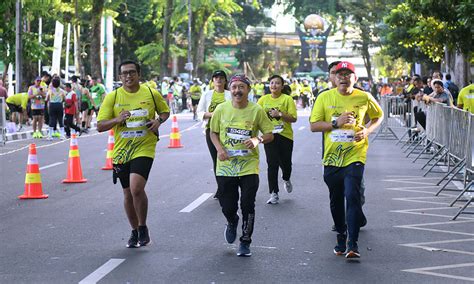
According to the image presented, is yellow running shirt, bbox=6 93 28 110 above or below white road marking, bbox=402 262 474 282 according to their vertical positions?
above

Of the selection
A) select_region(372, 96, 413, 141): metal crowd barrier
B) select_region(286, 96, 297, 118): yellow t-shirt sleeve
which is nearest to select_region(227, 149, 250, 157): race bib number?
select_region(286, 96, 297, 118): yellow t-shirt sleeve

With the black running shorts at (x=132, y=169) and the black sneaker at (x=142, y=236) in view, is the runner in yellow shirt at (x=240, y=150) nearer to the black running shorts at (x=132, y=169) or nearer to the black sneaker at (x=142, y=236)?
the black running shorts at (x=132, y=169)

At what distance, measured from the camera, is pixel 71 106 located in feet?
95.5

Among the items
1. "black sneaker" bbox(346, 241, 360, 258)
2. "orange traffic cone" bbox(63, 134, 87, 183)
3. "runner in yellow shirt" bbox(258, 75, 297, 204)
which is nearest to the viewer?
"black sneaker" bbox(346, 241, 360, 258)

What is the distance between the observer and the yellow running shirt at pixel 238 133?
379 inches

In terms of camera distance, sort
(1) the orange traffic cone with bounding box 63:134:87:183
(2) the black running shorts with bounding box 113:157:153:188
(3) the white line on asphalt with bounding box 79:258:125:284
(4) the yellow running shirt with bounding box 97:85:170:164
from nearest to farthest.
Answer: (3) the white line on asphalt with bounding box 79:258:125:284 < (2) the black running shorts with bounding box 113:157:153:188 < (4) the yellow running shirt with bounding box 97:85:170:164 < (1) the orange traffic cone with bounding box 63:134:87:183

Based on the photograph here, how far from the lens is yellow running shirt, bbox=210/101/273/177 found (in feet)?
31.6

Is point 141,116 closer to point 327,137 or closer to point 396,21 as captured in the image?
point 327,137

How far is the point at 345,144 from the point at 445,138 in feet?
29.5

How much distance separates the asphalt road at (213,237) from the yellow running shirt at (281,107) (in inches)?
38.2

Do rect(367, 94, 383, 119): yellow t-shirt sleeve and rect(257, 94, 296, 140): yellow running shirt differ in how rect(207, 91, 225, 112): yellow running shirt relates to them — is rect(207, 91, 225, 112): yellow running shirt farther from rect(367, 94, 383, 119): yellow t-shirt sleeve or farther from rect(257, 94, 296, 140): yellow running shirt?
rect(367, 94, 383, 119): yellow t-shirt sleeve

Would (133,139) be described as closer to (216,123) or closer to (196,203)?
(216,123)

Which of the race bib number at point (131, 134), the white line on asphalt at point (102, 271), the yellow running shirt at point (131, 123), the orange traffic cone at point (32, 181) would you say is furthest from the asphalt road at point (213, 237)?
the race bib number at point (131, 134)

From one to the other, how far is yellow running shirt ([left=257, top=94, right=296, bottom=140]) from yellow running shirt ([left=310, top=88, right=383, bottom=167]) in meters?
3.95
